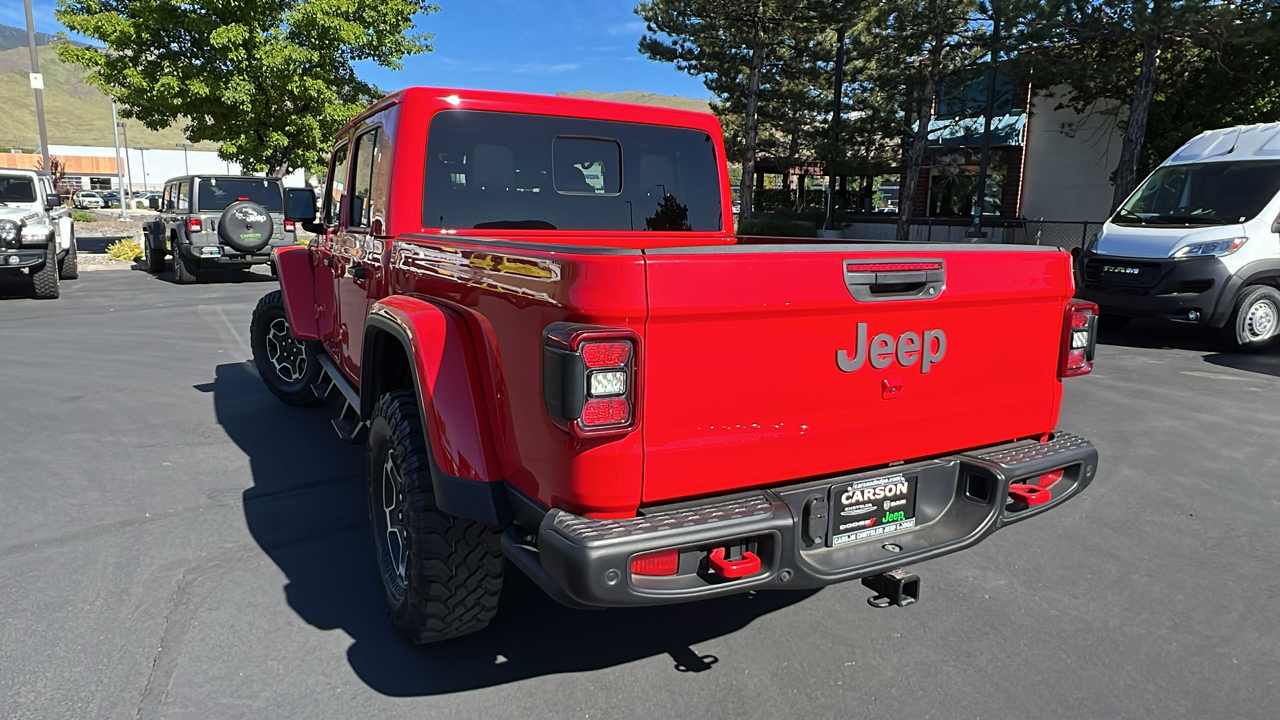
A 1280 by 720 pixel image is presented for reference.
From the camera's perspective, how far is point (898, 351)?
2.64 m

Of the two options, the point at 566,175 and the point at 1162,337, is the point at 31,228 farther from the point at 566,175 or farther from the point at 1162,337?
the point at 1162,337

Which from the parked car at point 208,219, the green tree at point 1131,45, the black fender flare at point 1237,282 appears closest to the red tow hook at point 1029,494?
the black fender flare at point 1237,282

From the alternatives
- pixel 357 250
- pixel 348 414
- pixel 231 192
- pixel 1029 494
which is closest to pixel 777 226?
pixel 231 192

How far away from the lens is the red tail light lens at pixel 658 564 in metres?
2.24

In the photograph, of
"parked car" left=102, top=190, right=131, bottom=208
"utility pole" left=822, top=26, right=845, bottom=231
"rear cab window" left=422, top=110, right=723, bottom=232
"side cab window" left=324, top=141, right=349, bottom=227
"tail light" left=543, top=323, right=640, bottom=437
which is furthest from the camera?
"parked car" left=102, top=190, right=131, bottom=208

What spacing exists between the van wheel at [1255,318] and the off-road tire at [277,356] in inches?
364

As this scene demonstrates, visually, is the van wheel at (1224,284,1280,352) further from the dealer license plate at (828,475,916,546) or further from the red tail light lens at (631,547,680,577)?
the red tail light lens at (631,547,680,577)

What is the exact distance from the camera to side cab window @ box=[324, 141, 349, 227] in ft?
16.5

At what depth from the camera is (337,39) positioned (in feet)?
54.9

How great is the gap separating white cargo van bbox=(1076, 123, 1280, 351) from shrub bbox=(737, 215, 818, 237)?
697 inches

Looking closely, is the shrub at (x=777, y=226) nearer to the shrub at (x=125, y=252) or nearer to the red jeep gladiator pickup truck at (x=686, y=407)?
the shrub at (x=125, y=252)

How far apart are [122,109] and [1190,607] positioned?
68.9ft

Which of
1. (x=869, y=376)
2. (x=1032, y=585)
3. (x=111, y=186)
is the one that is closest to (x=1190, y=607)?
(x=1032, y=585)

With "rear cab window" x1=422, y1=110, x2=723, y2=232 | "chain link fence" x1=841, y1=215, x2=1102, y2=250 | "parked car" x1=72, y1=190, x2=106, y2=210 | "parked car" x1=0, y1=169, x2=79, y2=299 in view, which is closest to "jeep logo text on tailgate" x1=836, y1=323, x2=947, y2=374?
"rear cab window" x1=422, y1=110, x2=723, y2=232
